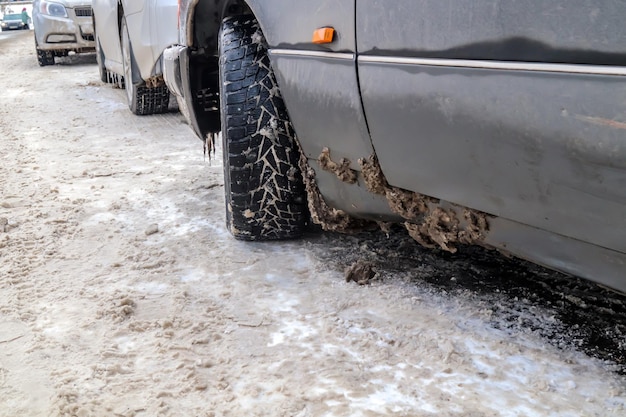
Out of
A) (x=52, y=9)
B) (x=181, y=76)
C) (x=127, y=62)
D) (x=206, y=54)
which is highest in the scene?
(x=52, y=9)

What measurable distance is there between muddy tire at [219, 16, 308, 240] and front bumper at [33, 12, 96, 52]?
9328mm

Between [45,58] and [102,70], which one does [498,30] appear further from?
[45,58]

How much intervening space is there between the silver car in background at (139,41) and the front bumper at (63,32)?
337 cm

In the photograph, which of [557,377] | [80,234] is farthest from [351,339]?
[80,234]

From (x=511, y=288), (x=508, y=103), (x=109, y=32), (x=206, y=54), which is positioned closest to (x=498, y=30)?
(x=508, y=103)

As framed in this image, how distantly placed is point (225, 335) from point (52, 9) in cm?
1045

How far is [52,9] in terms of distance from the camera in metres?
10.9

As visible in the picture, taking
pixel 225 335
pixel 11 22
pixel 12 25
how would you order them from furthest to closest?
pixel 12 25 < pixel 11 22 < pixel 225 335

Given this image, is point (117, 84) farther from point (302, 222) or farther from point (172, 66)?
point (302, 222)

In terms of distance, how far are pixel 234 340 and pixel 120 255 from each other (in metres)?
1.04

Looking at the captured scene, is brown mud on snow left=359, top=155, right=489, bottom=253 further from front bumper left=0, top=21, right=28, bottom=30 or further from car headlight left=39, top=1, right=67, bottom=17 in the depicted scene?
front bumper left=0, top=21, right=28, bottom=30

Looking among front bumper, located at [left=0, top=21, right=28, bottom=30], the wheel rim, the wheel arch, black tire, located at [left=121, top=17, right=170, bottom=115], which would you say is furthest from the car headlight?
front bumper, located at [left=0, top=21, right=28, bottom=30]

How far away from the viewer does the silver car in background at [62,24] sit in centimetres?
1101

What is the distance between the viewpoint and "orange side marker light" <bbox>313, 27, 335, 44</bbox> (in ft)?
6.86
